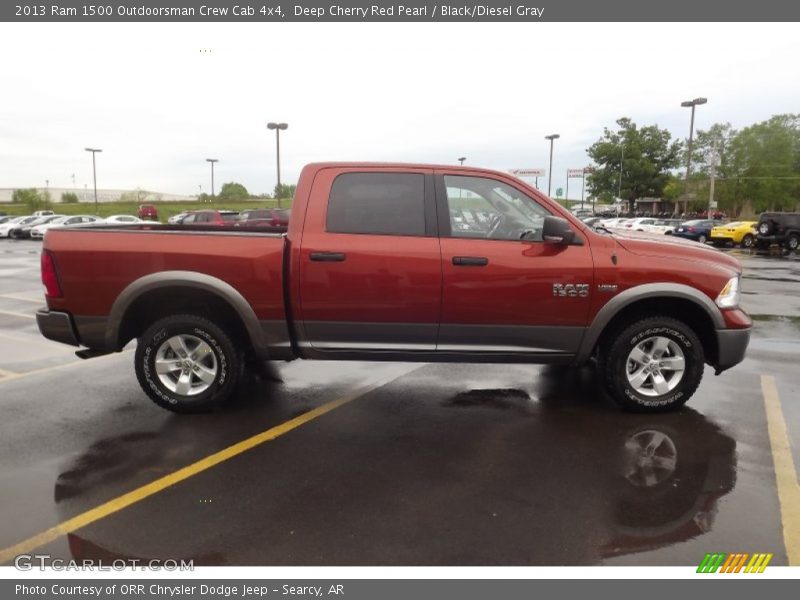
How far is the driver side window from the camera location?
A: 443cm

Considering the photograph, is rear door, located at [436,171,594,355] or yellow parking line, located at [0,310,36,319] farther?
yellow parking line, located at [0,310,36,319]

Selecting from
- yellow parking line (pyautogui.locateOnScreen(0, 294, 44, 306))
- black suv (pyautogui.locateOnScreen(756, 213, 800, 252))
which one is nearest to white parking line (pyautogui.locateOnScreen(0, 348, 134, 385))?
yellow parking line (pyautogui.locateOnScreen(0, 294, 44, 306))

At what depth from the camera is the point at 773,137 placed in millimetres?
59594

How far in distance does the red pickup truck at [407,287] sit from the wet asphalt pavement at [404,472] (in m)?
0.50

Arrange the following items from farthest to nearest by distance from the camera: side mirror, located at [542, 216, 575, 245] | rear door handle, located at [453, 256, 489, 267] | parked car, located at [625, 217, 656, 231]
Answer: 1. parked car, located at [625, 217, 656, 231]
2. rear door handle, located at [453, 256, 489, 267]
3. side mirror, located at [542, 216, 575, 245]

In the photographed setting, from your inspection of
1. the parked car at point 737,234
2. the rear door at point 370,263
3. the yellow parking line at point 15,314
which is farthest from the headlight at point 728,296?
the parked car at point 737,234

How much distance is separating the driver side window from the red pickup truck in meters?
0.01

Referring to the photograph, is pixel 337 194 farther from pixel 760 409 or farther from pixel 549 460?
pixel 760 409

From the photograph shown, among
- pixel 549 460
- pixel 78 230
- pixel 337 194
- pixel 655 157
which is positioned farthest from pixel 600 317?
pixel 655 157

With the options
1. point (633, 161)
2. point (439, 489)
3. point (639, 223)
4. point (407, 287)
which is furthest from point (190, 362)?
point (633, 161)

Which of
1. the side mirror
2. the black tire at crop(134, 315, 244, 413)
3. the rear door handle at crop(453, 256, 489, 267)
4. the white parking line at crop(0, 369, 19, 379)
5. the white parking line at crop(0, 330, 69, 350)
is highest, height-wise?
the side mirror

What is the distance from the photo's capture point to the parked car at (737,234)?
98.0 feet

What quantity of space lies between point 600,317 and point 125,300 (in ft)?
12.1

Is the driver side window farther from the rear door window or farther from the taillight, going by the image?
the taillight
